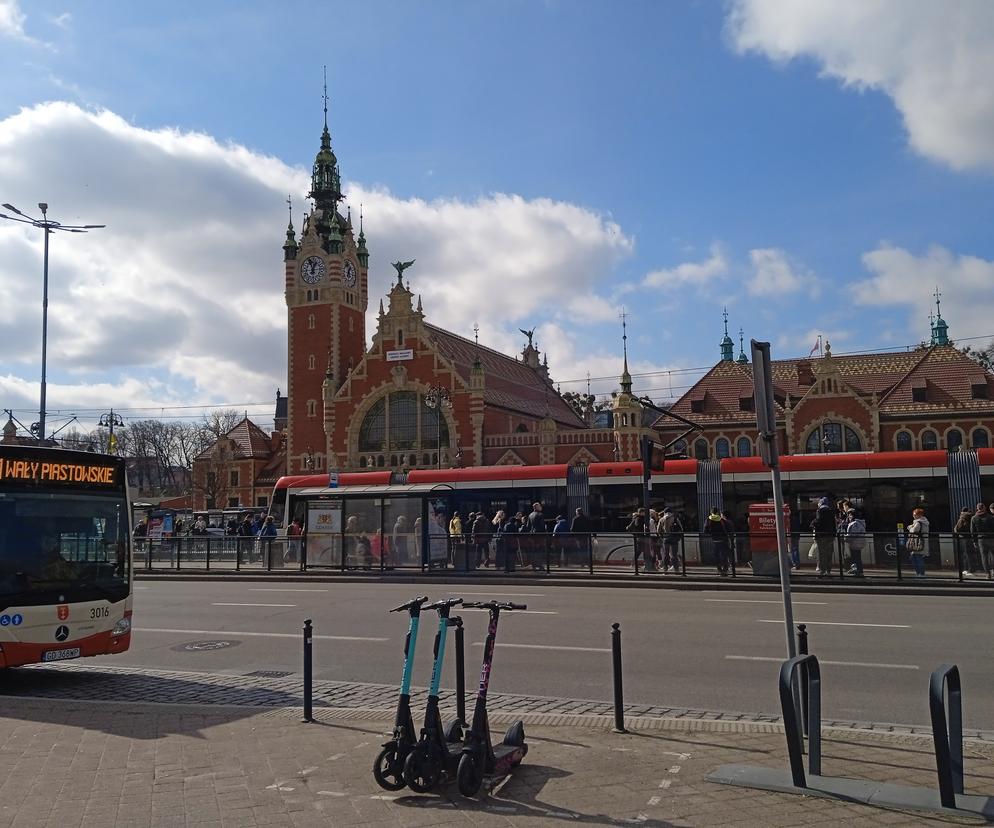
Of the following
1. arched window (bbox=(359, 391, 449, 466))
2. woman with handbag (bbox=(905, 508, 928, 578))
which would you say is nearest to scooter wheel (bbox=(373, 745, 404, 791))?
woman with handbag (bbox=(905, 508, 928, 578))

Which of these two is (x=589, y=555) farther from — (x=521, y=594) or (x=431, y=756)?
(x=431, y=756)

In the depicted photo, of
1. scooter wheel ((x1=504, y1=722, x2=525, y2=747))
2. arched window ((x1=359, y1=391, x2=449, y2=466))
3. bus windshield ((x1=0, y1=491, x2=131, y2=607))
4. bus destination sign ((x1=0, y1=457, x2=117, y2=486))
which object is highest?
arched window ((x1=359, y1=391, x2=449, y2=466))

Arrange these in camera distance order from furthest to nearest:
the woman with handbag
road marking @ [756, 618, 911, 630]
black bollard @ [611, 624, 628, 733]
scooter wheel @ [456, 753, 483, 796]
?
the woman with handbag → road marking @ [756, 618, 911, 630] → black bollard @ [611, 624, 628, 733] → scooter wheel @ [456, 753, 483, 796]

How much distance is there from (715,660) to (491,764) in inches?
236

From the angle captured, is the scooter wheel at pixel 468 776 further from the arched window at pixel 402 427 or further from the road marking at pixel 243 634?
the arched window at pixel 402 427

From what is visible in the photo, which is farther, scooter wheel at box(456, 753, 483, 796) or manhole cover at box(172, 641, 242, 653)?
manhole cover at box(172, 641, 242, 653)

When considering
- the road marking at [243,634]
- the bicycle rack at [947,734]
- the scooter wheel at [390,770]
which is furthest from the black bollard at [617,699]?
the road marking at [243,634]

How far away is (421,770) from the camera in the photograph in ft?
20.1

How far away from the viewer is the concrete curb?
19.9 meters

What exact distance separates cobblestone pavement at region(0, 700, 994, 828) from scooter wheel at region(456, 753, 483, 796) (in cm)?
9

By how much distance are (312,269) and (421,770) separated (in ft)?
235

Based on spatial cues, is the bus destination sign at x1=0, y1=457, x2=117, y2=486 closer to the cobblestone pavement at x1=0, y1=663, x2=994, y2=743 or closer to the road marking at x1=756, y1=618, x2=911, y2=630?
the cobblestone pavement at x1=0, y1=663, x2=994, y2=743

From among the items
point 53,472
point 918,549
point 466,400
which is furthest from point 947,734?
point 466,400

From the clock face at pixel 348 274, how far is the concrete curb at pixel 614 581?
47.8 metres
